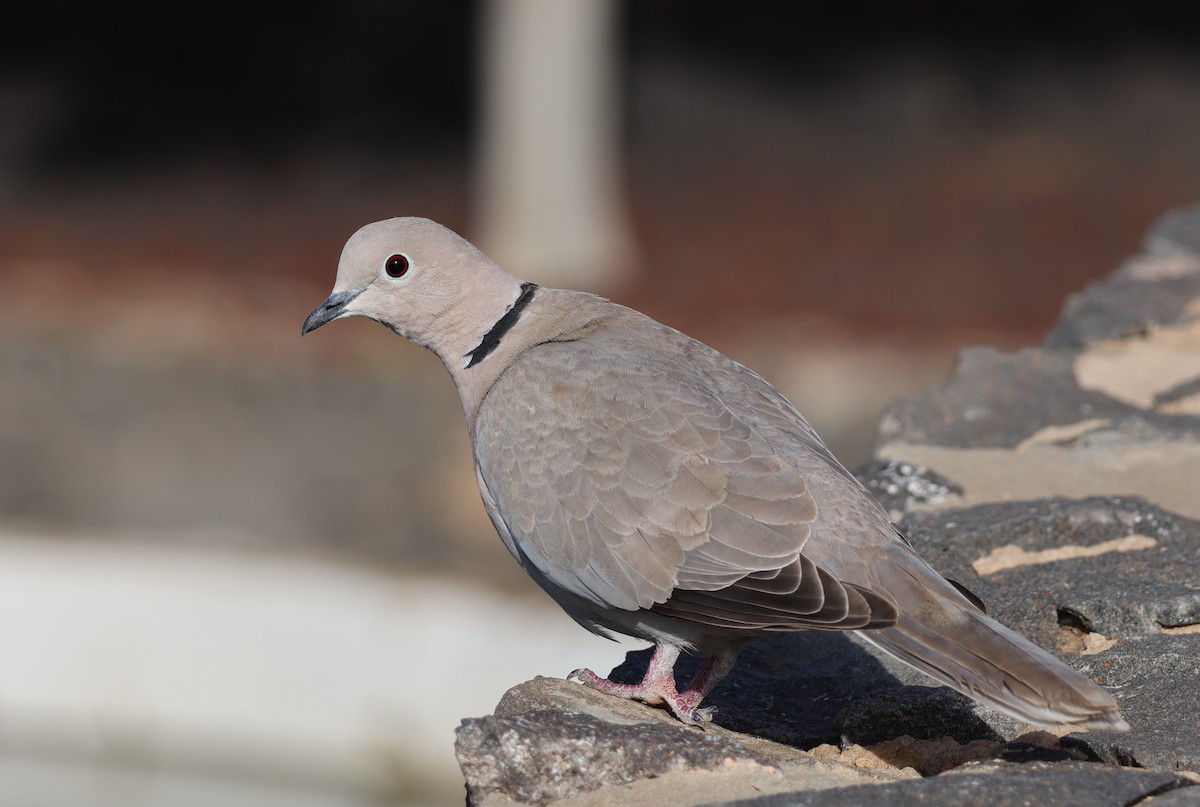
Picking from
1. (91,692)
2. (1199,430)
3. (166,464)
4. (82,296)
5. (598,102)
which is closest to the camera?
(1199,430)

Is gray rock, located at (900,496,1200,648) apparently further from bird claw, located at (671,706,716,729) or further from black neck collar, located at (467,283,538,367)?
black neck collar, located at (467,283,538,367)

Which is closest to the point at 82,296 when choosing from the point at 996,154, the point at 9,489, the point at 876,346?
the point at 9,489

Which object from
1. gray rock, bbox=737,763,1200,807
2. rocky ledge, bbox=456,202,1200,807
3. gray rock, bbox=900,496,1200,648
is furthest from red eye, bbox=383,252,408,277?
gray rock, bbox=737,763,1200,807

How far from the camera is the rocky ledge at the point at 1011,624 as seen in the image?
261 cm

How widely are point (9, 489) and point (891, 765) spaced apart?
26.1 feet

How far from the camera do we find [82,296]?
10.8 metres

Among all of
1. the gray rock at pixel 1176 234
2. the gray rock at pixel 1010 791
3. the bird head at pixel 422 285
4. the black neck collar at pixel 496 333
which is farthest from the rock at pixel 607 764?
the gray rock at pixel 1176 234

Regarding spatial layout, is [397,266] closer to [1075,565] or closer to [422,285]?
[422,285]

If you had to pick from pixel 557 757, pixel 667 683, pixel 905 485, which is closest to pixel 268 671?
pixel 905 485

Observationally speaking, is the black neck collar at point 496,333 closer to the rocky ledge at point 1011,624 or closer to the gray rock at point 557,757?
the rocky ledge at point 1011,624

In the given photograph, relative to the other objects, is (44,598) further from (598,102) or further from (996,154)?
(996,154)

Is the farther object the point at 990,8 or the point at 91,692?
the point at 990,8

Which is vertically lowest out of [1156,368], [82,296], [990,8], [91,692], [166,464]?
[91,692]

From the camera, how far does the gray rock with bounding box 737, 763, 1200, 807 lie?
2369 mm
